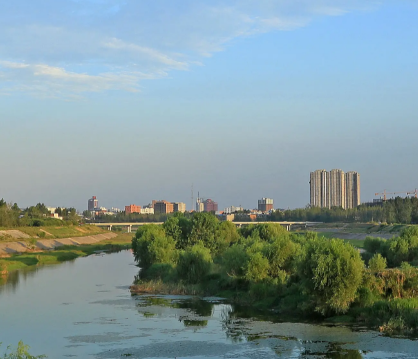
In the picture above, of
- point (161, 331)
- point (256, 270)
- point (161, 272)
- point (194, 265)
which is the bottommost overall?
point (161, 331)

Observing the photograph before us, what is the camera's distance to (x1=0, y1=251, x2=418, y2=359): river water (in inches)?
1013

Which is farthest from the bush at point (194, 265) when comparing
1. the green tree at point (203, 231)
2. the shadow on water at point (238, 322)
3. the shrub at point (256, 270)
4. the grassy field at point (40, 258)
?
the grassy field at point (40, 258)

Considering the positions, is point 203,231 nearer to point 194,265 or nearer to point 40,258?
point 194,265

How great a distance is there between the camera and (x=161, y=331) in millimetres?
30391

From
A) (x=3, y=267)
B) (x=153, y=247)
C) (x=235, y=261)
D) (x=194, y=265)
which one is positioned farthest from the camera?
(x=3, y=267)

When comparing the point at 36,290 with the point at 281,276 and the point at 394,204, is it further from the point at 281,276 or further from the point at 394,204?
the point at 394,204

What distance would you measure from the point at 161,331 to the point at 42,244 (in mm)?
69958

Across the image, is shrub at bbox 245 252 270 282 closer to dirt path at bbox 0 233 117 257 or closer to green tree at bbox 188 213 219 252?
green tree at bbox 188 213 219 252

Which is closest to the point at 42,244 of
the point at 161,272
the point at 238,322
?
the point at 161,272

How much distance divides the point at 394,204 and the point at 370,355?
126850 mm

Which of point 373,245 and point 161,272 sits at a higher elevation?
point 373,245

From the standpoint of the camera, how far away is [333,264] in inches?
1243

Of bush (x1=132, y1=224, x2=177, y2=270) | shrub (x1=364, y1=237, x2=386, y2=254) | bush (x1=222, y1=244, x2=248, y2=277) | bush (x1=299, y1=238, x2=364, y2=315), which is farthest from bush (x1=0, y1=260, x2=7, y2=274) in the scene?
bush (x1=299, y1=238, x2=364, y2=315)

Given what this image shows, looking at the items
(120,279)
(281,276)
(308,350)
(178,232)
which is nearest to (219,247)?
(178,232)
